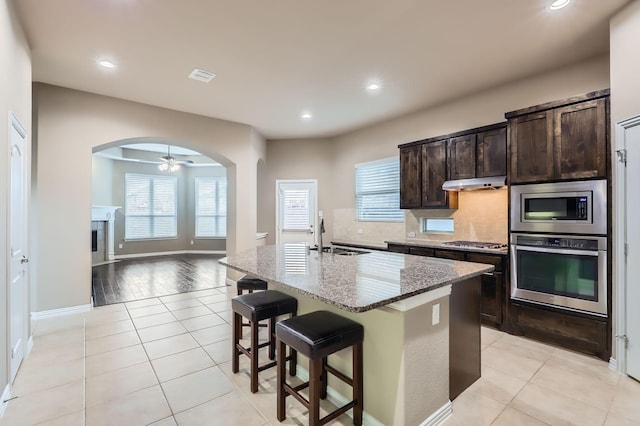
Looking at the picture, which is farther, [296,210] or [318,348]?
[296,210]

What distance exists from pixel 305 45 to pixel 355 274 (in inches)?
90.8

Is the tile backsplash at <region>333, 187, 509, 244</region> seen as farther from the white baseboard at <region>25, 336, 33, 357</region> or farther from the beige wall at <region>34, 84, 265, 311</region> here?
the white baseboard at <region>25, 336, 33, 357</region>

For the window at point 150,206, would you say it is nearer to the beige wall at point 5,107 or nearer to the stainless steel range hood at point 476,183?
the beige wall at point 5,107

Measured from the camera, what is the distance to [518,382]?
242cm

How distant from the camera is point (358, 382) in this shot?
1866 millimetres

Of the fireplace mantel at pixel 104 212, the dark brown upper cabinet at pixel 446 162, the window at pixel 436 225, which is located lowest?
the window at pixel 436 225

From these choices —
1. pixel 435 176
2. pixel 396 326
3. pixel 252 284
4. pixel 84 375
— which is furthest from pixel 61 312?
pixel 435 176

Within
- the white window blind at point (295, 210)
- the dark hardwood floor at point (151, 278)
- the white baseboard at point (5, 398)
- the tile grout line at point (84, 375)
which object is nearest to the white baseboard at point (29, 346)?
the tile grout line at point (84, 375)

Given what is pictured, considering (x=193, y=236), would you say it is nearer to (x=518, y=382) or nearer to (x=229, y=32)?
(x=229, y=32)

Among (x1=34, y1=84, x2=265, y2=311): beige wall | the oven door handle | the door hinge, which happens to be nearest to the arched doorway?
(x1=34, y1=84, x2=265, y2=311): beige wall

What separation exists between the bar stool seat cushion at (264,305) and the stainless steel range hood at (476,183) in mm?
2669

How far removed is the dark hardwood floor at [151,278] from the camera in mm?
5086

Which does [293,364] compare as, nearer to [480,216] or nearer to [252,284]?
[252,284]

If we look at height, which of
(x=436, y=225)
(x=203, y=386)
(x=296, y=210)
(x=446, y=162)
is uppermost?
(x=446, y=162)
